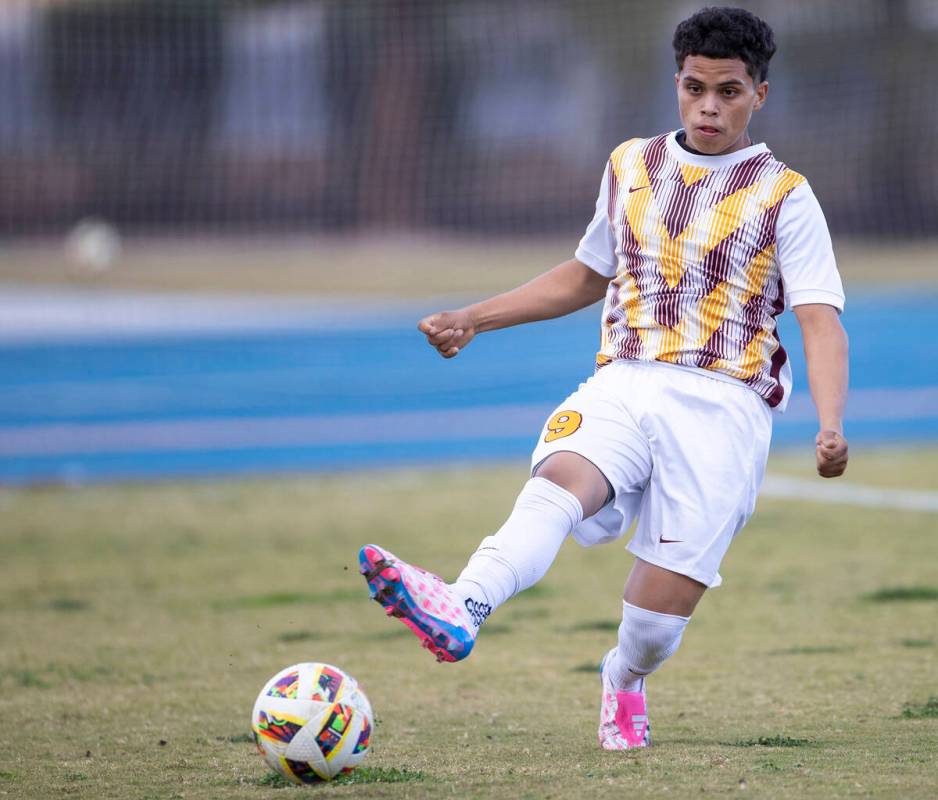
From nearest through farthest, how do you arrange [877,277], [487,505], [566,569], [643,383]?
1. [643,383]
2. [566,569]
3. [487,505]
4. [877,277]

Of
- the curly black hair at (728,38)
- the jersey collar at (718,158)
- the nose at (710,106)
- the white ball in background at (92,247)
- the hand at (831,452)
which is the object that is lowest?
the white ball in background at (92,247)

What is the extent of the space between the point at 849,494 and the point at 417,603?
6403 mm

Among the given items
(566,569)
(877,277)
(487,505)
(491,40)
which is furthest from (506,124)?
(566,569)

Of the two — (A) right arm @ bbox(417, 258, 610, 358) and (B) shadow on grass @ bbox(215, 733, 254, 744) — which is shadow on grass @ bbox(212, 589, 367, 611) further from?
(A) right arm @ bbox(417, 258, 610, 358)

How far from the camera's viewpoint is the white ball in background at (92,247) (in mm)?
21469

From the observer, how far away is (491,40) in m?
24.5

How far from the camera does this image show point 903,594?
6379 millimetres

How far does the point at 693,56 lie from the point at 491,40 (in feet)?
69.8

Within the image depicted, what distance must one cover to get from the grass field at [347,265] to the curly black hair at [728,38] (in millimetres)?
16513

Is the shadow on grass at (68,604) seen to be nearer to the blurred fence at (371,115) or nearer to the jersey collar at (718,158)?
the jersey collar at (718,158)

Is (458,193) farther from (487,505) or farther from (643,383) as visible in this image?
(643,383)

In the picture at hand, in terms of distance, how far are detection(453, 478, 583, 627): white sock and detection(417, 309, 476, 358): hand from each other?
47cm

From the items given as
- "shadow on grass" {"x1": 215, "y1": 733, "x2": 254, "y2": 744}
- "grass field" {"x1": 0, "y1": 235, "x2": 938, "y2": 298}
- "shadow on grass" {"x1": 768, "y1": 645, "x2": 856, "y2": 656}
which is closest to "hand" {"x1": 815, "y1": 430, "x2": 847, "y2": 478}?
"shadow on grass" {"x1": 215, "y1": 733, "x2": 254, "y2": 744}

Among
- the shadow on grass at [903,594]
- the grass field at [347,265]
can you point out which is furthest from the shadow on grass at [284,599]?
the grass field at [347,265]
